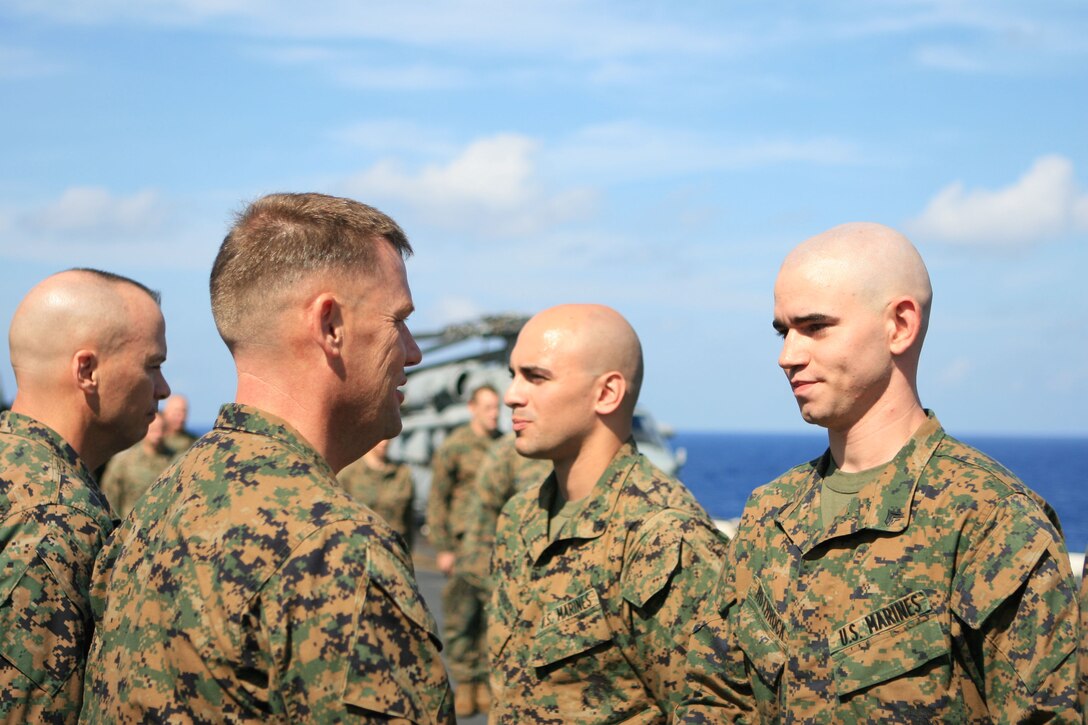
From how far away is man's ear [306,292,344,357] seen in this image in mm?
2387

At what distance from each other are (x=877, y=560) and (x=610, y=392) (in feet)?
6.21

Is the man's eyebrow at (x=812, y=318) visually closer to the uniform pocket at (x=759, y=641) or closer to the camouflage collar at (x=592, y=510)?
the uniform pocket at (x=759, y=641)

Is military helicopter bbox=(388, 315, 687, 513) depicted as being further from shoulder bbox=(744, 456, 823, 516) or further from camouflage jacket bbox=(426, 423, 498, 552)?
shoulder bbox=(744, 456, 823, 516)

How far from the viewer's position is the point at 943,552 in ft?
9.71

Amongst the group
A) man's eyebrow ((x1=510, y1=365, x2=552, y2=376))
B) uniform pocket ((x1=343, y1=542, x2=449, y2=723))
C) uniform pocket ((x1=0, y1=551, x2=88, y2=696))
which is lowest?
uniform pocket ((x1=343, y1=542, x2=449, y2=723))

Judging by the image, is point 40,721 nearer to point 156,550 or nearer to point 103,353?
point 103,353

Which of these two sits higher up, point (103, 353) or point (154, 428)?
point (154, 428)

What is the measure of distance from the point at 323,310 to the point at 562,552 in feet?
7.44

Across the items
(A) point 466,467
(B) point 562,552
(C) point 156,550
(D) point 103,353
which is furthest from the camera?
(A) point 466,467

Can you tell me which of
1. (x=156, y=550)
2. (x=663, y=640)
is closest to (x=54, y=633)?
(x=156, y=550)

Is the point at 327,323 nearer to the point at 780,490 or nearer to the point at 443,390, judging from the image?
the point at 780,490

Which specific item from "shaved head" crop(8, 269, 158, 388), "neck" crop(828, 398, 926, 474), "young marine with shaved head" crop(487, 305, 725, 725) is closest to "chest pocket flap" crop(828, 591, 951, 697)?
"neck" crop(828, 398, 926, 474)

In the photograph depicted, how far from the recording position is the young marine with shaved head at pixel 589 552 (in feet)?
13.4

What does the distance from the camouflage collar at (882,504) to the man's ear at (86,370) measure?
2212 mm
